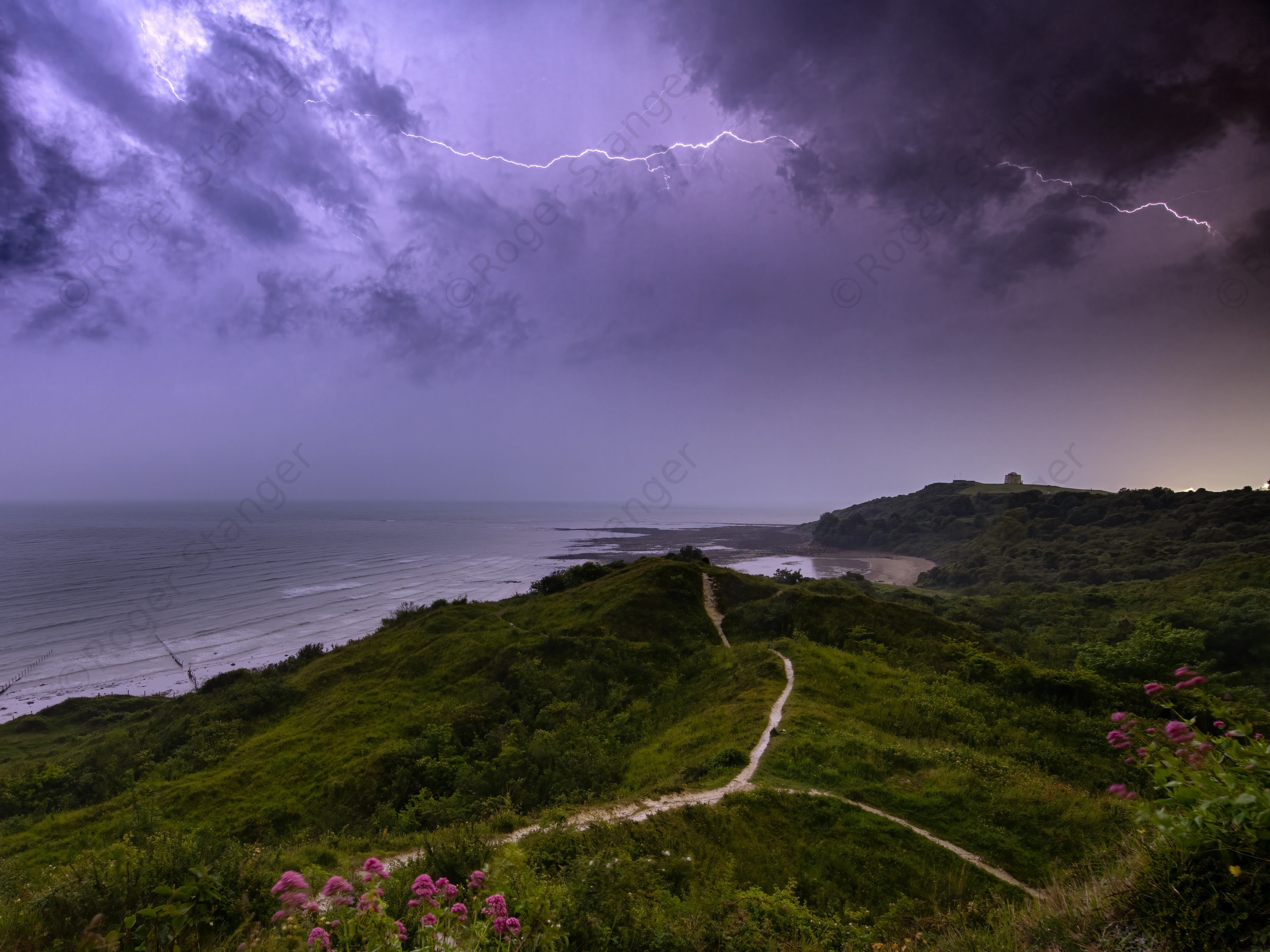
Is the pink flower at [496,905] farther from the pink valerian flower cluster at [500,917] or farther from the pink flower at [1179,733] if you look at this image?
the pink flower at [1179,733]

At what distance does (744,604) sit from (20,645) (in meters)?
57.9

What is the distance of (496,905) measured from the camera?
4.06m

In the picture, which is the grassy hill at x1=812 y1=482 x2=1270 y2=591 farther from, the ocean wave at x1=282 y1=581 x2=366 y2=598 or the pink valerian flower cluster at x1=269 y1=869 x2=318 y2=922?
the ocean wave at x1=282 y1=581 x2=366 y2=598

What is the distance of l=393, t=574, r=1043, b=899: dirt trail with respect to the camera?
962 cm

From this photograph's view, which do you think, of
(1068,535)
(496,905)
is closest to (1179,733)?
(496,905)

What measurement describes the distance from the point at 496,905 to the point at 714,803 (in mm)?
8739

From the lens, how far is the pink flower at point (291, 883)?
3.67m

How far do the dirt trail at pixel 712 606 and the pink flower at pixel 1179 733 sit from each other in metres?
24.3

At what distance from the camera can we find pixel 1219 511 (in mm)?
64750

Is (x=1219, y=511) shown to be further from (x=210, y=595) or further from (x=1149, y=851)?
(x=210, y=595)

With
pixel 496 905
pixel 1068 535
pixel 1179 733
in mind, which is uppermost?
pixel 1179 733

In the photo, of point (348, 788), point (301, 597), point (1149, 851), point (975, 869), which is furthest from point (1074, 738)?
point (301, 597)

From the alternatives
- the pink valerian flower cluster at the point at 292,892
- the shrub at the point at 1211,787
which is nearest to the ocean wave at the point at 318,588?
the pink valerian flower cluster at the point at 292,892

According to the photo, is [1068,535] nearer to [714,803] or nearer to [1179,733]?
[714,803]
